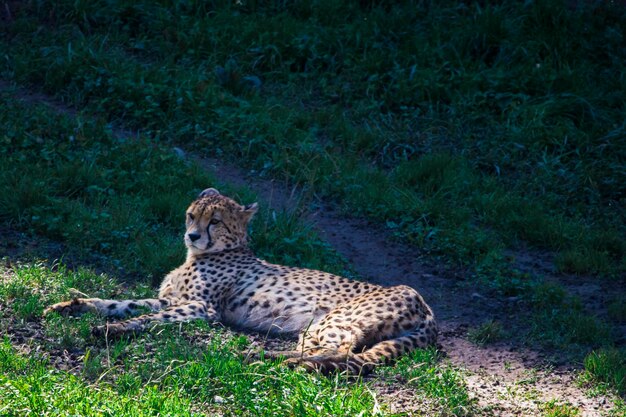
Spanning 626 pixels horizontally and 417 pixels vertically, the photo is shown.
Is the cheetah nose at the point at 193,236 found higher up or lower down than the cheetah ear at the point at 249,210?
lower down

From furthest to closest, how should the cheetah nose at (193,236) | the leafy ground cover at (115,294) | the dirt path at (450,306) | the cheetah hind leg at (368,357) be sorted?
the cheetah nose at (193,236), the dirt path at (450,306), the cheetah hind leg at (368,357), the leafy ground cover at (115,294)

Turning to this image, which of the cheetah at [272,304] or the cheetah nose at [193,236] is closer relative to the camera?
the cheetah at [272,304]

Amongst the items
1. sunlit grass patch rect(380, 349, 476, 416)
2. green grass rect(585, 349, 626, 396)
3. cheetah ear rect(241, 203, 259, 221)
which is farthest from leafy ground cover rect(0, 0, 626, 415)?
sunlit grass patch rect(380, 349, 476, 416)

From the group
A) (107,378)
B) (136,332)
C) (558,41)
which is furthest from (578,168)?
(107,378)

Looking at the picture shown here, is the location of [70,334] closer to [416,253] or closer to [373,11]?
[416,253]

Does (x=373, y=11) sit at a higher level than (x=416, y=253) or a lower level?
higher

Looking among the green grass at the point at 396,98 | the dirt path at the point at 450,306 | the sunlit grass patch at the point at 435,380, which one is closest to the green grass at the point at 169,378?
the sunlit grass patch at the point at 435,380

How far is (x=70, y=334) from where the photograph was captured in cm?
508

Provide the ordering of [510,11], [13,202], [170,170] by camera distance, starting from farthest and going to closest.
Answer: [510,11]
[170,170]
[13,202]

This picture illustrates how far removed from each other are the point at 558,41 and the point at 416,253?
3.59 metres

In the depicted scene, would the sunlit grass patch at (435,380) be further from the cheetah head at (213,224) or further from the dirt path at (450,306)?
the cheetah head at (213,224)

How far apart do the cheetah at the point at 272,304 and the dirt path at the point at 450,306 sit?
37 centimetres

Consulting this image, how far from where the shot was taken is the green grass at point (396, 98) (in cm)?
778

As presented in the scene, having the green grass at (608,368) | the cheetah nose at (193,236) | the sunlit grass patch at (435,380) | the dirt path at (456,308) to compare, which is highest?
the sunlit grass patch at (435,380)
